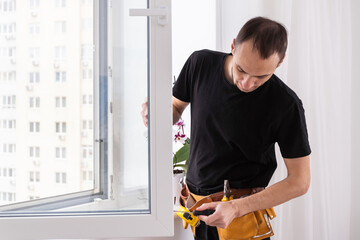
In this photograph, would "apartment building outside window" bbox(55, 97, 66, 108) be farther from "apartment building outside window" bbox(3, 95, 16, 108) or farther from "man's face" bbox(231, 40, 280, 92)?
"man's face" bbox(231, 40, 280, 92)

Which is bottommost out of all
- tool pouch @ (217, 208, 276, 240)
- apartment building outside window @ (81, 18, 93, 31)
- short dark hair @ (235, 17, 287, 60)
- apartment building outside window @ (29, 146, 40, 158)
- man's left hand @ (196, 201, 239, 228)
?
tool pouch @ (217, 208, 276, 240)

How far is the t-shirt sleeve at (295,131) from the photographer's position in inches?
46.6

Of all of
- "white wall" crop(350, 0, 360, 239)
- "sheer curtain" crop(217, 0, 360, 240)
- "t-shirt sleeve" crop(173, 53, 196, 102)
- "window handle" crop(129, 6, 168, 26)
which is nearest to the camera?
"window handle" crop(129, 6, 168, 26)

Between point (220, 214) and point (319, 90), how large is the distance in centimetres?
85

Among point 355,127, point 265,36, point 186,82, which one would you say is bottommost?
point 355,127

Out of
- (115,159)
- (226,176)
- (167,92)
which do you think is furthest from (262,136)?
(115,159)

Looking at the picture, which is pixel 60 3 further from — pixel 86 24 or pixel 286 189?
pixel 286 189

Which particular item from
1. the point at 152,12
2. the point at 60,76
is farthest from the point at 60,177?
the point at 152,12

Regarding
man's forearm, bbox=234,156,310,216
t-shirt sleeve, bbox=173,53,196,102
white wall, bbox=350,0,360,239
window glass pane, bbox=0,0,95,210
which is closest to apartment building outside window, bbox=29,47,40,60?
window glass pane, bbox=0,0,95,210

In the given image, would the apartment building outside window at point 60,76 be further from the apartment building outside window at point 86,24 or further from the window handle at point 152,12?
the window handle at point 152,12

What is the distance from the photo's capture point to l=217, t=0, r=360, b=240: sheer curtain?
164cm

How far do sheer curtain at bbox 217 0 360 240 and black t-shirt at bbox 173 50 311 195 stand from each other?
0.44m

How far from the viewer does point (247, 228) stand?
1.21 meters

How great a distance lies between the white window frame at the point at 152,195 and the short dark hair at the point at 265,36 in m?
0.23
